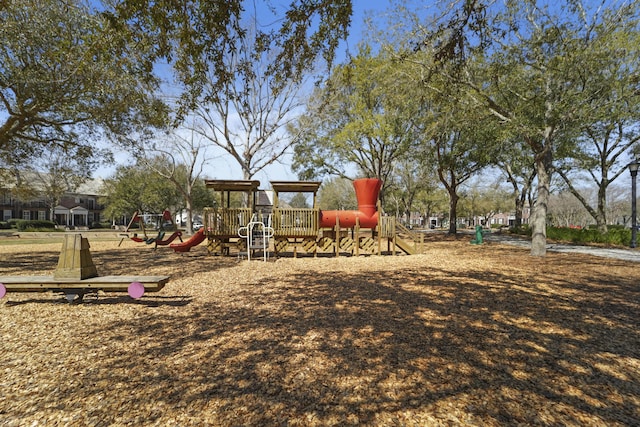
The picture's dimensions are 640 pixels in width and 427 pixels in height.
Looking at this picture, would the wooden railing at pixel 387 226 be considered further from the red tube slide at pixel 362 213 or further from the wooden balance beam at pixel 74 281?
the wooden balance beam at pixel 74 281

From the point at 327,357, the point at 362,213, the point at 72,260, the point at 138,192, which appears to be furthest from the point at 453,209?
the point at 138,192

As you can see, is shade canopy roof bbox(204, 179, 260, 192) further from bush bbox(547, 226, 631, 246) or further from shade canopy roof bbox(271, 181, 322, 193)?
bush bbox(547, 226, 631, 246)

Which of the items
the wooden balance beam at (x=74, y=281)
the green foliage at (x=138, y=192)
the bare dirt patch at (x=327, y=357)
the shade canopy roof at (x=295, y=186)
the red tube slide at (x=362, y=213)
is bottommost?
the bare dirt patch at (x=327, y=357)

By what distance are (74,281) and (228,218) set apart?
7572 mm

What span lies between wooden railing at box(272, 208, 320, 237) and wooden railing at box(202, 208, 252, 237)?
1.21 meters

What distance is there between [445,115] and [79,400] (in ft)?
52.2

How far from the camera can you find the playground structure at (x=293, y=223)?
13.0m

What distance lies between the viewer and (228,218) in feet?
43.0

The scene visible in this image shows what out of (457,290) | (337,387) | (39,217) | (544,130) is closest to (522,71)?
(544,130)

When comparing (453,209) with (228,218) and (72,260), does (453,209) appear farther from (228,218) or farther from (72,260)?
(72,260)

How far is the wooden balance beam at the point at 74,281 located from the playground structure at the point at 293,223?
6.41 meters

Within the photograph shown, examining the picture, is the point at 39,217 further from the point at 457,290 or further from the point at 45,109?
the point at 457,290

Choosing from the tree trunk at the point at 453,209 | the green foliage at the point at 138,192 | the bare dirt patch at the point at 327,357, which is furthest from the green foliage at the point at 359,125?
the green foliage at the point at 138,192

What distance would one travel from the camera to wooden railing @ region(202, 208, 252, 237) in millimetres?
13000
